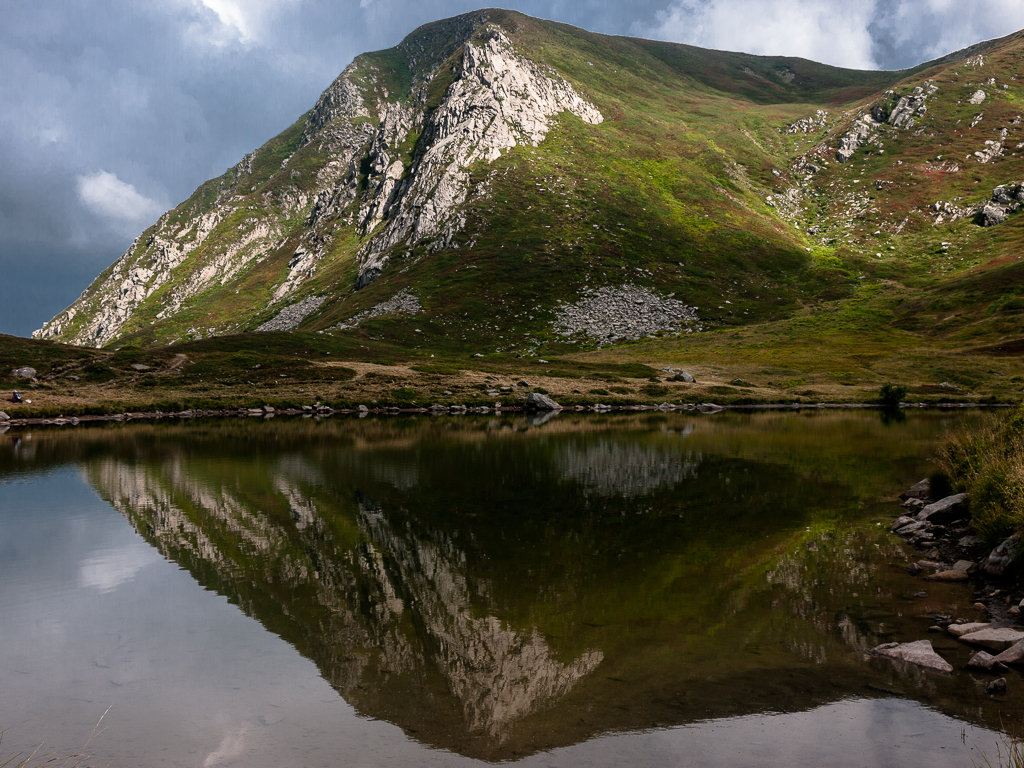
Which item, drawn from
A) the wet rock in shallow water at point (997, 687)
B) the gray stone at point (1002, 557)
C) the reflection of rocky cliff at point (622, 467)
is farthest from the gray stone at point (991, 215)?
the wet rock in shallow water at point (997, 687)

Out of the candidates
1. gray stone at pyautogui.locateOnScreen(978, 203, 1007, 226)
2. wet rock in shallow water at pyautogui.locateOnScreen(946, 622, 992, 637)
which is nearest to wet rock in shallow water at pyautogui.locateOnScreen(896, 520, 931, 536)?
wet rock in shallow water at pyautogui.locateOnScreen(946, 622, 992, 637)

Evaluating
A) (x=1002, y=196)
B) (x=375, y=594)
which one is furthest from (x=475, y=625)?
(x=1002, y=196)

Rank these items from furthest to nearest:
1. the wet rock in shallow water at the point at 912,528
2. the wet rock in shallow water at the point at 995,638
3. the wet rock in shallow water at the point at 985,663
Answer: the wet rock in shallow water at the point at 912,528 → the wet rock in shallow water at the point at 995,638 → the wet rock in shallow water at the point at 985,663

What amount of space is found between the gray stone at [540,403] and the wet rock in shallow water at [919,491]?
55.3 meters

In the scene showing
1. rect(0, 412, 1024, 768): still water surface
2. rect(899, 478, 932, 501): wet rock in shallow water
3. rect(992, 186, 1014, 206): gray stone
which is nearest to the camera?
rect(0, 412, 1024, 768): still water surface

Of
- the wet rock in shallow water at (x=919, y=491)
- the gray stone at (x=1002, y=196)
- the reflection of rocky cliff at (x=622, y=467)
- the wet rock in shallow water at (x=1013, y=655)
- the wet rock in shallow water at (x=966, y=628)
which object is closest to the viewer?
the wet rock in shallow water at (x=1013, y=655)

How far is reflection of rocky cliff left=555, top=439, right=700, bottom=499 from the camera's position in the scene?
1196 inches

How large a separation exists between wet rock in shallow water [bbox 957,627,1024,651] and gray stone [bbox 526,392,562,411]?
225 ft

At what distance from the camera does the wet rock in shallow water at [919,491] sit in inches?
993

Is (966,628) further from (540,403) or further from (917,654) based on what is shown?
(540,403)

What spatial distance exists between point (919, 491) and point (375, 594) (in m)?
22.9

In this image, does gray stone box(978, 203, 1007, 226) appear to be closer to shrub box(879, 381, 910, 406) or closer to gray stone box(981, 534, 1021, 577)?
shrub box(879, 381, 910, 406)

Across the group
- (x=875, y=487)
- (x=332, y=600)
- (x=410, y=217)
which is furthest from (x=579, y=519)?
(x=410, y=217)

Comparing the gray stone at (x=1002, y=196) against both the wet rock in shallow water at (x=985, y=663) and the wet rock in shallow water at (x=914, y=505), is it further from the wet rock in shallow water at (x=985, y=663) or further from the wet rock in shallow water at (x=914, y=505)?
the wet rock in shallow water at (x=985, y=663)
